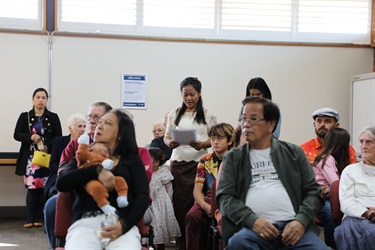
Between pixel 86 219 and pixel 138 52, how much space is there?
388 centimetres

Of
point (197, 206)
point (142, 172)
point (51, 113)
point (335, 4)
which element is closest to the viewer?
point (142, 172)

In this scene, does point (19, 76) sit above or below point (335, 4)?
below

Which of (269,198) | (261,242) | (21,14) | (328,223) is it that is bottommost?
(328,223)

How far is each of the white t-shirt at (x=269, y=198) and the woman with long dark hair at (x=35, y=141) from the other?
11.2 feet

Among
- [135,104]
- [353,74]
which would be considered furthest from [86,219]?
[353,74]

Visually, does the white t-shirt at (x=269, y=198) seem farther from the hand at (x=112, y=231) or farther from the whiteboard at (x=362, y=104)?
the whiteboard at (x=362, y=104)

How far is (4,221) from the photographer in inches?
229

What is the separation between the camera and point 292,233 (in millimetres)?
2402

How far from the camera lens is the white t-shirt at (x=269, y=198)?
2498 millimetres

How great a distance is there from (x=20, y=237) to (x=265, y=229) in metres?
3.36

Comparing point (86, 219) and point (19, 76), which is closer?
point (86, 219)

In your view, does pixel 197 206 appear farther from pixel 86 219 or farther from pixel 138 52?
pixel 138 52

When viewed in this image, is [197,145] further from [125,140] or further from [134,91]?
[134,91]

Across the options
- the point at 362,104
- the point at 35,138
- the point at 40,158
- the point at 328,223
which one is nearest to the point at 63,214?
the point at 328,223
